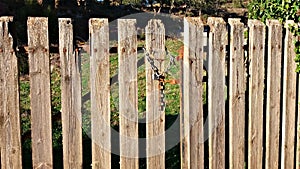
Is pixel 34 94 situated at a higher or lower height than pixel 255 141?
higher

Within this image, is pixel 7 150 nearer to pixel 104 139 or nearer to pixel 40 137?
pixel 40 137

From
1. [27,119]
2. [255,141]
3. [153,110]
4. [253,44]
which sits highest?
[253,44]

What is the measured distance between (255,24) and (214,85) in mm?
500

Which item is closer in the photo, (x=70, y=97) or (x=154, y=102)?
(x=70, y=97)

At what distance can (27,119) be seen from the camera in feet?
20.3

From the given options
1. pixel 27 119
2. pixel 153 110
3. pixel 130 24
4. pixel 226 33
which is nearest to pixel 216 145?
pixel 153 110

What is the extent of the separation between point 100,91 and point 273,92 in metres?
1.33

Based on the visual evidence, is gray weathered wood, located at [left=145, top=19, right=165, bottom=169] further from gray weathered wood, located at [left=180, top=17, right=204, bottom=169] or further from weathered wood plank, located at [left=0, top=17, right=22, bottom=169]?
weathered wood plank, located at [left=0, top=17, right=22, bottom=169]

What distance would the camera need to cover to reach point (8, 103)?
2.70 meters

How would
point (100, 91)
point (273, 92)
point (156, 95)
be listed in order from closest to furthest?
point (100, 91) → point (156, 95) → point (273, 92)

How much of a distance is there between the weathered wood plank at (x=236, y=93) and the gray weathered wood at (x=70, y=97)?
1.06m

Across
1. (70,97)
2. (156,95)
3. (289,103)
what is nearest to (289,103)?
(289,103)

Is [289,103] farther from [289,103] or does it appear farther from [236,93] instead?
[236,93]

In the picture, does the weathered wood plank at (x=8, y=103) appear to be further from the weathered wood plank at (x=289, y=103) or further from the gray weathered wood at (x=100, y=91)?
the weathered wood plank at (x=289, y=103)
